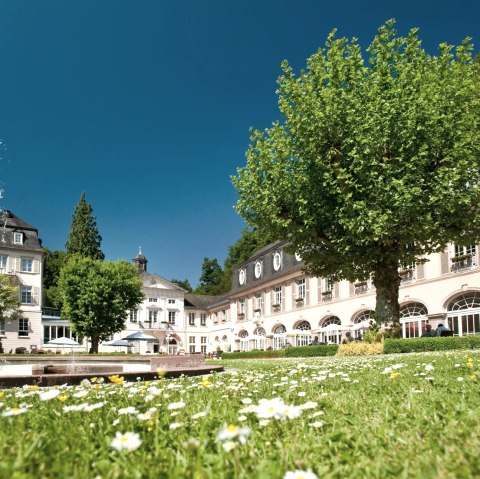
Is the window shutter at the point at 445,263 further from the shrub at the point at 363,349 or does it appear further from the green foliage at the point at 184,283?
the green foliage at the point at 184,283

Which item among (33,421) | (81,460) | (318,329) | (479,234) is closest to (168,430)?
(81,460)

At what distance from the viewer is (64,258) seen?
6506cm

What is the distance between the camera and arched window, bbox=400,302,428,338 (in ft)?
101

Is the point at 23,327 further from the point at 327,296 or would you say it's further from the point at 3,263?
the point at 327,296

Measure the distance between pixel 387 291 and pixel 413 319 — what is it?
13014 mm

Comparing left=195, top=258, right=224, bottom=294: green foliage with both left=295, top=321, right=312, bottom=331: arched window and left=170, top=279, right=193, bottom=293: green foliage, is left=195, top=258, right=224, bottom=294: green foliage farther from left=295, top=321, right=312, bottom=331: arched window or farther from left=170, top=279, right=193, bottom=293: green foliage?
left=295, top=321, right=312, bottom=331: arched window

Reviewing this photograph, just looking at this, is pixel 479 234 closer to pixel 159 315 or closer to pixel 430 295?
pixel 430 295

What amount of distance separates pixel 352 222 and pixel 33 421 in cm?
1457

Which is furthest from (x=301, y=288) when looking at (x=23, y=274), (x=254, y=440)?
(x=254, y=440)

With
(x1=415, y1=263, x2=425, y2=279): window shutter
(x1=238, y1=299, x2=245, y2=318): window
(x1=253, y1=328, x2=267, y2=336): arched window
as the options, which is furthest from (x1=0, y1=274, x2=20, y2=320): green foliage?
(x1=415, y1=263, x2=425, y2=279): window shutter

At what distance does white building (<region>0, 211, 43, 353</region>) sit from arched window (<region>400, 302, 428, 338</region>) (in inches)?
1504

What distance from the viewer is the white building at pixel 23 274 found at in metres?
50.4

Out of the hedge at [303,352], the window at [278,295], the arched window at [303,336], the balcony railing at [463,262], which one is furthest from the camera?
the window at [278,295]

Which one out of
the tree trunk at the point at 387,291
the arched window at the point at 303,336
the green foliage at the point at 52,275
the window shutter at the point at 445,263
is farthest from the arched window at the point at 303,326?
the green foliage at the point at 52,275
